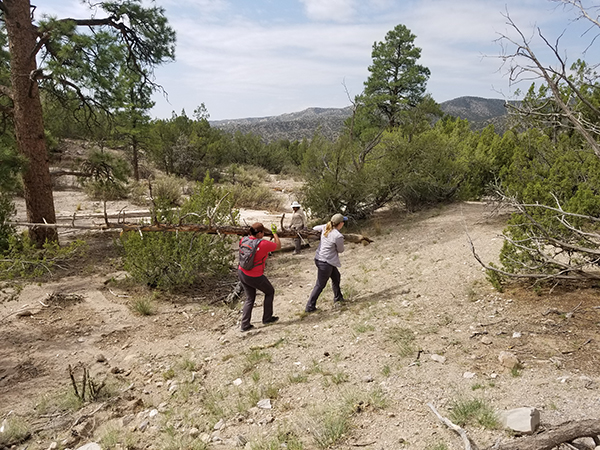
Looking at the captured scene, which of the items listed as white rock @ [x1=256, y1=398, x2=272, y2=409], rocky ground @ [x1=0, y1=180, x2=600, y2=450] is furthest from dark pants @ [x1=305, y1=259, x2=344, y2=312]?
white rock @ [x1=256, y1=398, x2=272, y2=409]

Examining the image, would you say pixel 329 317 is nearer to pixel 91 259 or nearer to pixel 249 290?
pixel 249 290

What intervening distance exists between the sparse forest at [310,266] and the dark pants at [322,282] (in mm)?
289

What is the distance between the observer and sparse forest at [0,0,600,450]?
3.86 meters

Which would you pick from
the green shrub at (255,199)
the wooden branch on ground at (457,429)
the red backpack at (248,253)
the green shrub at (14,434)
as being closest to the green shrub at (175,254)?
the red backpack at (248,253)

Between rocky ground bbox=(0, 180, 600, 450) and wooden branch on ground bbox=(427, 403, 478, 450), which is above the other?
wooden branch on ground bbox=(427, 403, 478, 450)

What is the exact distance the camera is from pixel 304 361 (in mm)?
4754

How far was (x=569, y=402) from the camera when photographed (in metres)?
3.21

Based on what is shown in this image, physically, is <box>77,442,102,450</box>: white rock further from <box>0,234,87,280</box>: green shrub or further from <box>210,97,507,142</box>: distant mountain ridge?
<box>210,97,507,142</box>: distant mountain ridge

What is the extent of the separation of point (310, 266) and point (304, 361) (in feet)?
15.4

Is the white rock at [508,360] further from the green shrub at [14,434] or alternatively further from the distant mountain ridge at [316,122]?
the distant mountain ridge at [316,122]

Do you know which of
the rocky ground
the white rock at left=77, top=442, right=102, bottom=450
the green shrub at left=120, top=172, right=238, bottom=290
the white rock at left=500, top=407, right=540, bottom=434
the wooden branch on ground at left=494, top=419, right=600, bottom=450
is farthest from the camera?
the green shrub at left=120, top=172, right=238, bottom=290

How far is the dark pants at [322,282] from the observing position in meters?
6.17

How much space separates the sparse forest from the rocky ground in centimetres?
3

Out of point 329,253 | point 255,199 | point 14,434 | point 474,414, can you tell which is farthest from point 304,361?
point 255,199
